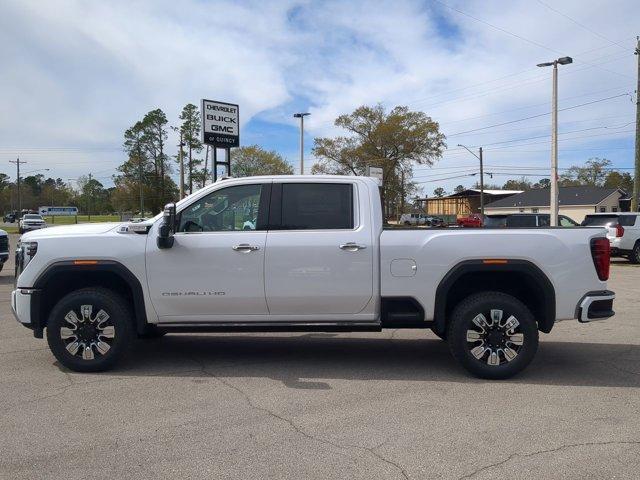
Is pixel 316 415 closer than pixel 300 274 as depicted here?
Yes

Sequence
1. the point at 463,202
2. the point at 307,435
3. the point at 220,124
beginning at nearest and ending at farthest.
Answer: the point at 307,435 < the point at 220,124 < the point at 463,202

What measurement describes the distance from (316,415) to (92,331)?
2555mm

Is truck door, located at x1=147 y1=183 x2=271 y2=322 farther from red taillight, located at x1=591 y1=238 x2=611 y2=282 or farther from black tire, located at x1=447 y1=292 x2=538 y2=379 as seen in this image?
red taillight, located at x1=591 y1=238 x2=611 y2=282

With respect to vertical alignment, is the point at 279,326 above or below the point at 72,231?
below

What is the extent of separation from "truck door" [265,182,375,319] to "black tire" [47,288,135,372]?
1502 millimetres

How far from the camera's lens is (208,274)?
18.1 feet

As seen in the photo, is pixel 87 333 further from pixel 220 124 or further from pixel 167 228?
pixel 220 124

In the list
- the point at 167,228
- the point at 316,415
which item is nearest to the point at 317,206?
the point at 167,228

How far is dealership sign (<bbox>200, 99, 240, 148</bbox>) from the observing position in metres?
15.9

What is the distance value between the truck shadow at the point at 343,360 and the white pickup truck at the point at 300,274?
487mm

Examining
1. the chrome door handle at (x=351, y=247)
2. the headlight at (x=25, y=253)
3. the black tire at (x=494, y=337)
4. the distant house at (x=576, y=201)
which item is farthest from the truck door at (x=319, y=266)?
the distant house at (x=576, y=201)

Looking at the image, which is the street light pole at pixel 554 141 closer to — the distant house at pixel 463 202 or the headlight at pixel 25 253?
the headlight at pixel 25 253

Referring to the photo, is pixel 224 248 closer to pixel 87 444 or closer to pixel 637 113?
pixel 87 444

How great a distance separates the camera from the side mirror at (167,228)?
Result: 17.8ft
